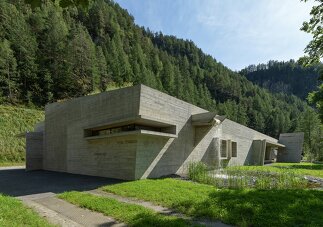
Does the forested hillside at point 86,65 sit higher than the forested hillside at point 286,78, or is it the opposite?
the forested hillside at point 286,78

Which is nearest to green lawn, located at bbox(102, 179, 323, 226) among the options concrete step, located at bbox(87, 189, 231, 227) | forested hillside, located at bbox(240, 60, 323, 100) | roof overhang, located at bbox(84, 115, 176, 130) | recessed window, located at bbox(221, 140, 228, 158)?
concrete step, located at bbox(87, 189, 231, 227)

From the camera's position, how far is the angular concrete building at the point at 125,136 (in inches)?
476

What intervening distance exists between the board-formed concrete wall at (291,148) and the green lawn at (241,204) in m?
31.2

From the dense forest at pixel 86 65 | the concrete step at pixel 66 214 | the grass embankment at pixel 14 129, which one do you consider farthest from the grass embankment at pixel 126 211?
the grass embankment at pixel 14 129

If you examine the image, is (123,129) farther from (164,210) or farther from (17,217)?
(17,217)

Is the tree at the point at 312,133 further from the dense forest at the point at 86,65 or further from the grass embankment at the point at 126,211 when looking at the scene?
the grass embankment at the point at 126,211

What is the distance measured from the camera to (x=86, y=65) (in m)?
49.9

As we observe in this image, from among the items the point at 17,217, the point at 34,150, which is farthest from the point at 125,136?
the point at 34,150

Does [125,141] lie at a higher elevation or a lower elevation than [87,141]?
higher

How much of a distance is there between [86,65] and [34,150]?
33.9 meters

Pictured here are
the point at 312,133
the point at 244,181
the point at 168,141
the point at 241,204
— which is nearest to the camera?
the point at 241,204

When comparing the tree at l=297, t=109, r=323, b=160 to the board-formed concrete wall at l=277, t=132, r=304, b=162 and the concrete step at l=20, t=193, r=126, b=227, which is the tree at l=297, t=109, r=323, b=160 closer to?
the board-formed concrete wall at l=277, t=132, r=304, b=162

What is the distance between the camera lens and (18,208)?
6348mm

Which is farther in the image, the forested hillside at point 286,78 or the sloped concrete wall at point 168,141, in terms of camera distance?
the forested hillside at point 286,78
